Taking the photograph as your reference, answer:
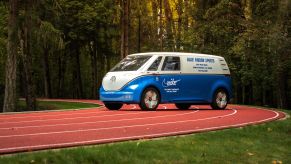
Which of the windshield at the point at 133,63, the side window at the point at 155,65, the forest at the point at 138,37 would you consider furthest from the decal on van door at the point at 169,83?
the forest at the point at 138,37

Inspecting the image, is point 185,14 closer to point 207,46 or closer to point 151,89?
point 207,46

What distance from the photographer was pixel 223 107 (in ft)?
70.7

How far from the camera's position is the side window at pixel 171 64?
19.6m

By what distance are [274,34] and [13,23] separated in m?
12.1

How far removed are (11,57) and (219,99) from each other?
31.0 ft

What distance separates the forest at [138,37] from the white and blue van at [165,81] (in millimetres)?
2279

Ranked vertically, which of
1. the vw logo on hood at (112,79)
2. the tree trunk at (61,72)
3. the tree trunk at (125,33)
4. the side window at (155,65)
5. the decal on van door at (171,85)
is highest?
the tree trunk at (125,33)

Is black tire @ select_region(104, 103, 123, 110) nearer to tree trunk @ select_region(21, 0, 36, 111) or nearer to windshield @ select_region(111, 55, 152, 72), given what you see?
windshield @ select_region(111, 55, 152, 72)

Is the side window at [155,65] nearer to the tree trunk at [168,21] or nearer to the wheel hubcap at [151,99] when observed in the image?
the wheel hubcap at [151,99]

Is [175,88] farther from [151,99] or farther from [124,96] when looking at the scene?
[124,96]

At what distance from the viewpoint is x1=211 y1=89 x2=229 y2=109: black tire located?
2125 centimetres

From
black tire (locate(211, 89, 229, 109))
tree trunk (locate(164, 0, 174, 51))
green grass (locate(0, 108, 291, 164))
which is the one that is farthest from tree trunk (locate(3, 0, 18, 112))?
tree trunk (locate(164, 0, 174, 51))

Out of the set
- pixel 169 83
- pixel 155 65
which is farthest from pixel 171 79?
pixel 155 65

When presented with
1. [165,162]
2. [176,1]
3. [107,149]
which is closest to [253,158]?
[165,162]
